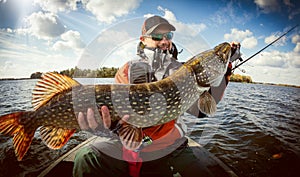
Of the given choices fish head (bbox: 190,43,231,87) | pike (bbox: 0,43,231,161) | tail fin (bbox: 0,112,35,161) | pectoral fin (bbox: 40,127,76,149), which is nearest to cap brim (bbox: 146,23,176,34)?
fish head (bbox: 190,43,231,87)

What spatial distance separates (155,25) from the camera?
2.95 meters

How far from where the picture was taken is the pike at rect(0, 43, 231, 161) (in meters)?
1.75

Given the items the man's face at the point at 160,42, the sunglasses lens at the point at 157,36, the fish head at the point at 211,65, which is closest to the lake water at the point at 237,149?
the fish head at the point at 211,65

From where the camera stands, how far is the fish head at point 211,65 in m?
2.25

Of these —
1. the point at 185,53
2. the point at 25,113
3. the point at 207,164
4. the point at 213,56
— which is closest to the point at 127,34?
the point at 185,53

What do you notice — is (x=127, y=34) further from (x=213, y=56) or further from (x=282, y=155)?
(x=282, y=155)

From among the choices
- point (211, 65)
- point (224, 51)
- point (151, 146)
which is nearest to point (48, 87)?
point (151, 146)

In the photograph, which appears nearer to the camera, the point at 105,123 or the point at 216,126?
the point at 105,123

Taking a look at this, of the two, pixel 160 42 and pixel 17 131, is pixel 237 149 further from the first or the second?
pixel 17 131

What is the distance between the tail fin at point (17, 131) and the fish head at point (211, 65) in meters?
1.86

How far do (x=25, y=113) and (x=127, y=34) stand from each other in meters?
2.27

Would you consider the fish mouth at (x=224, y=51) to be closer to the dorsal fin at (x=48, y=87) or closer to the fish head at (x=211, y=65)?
the fish head at (x=211, y=65)

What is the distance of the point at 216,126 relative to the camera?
925 cm

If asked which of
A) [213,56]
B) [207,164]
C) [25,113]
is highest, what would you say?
[213,56]
